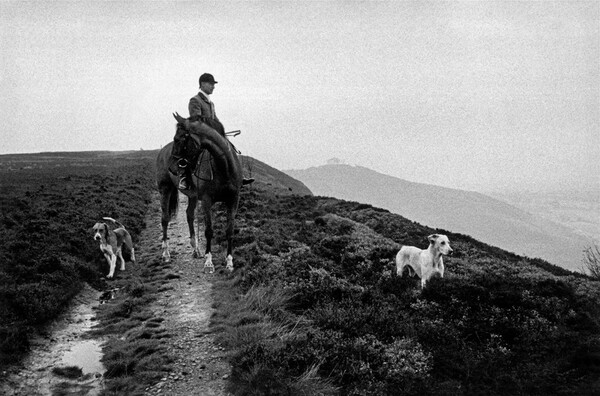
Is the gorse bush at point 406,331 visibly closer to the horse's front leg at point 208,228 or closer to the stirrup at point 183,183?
the horse's front leg at point 208,228

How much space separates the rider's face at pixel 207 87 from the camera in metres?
11.7

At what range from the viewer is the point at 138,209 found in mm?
22234

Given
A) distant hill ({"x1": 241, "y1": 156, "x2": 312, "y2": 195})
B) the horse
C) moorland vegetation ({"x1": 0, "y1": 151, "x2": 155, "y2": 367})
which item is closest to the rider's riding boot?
the horse

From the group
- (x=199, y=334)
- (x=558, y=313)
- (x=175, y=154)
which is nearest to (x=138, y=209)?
(x=175, y=154)

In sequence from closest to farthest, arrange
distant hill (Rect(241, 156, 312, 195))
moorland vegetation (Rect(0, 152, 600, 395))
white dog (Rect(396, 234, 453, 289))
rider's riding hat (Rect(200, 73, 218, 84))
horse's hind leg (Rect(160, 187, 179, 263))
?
1. moorland vegetation (Rect(0, 152, 600, 395))
2. white dog (Rect(396, 234, 453, 289))
3. rider's riding hat (Rect(200, 73, 218, 84))
4. horse's hind leg (Rect(160, 187, 179, 263))
5. distant hill (Rect(241, 156, 312, 195))

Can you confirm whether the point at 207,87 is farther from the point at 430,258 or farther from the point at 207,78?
the point at 430,258

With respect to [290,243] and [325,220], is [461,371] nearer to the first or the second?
[290,243]

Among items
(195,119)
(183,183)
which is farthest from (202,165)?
(195,119)

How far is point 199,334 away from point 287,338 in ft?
Result: 6.53

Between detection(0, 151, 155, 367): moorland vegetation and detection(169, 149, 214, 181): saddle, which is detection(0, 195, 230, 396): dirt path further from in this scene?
detection(169, 149, 214, 181): saddle

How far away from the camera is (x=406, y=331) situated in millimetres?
7684

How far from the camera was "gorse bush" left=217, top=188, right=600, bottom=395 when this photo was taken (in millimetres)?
6148

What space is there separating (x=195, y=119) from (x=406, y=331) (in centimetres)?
809

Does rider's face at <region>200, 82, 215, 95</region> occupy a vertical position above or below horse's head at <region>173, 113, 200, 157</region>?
above
